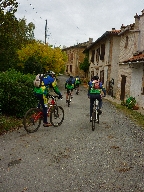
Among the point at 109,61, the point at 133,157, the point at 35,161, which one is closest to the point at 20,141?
the point at 35,161

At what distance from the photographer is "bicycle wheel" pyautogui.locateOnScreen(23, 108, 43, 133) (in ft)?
21.8

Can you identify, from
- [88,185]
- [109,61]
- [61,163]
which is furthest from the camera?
[109,61]

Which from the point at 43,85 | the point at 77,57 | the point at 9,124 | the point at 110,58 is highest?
the point at 77,57

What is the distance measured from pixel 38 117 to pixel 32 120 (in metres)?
0.24

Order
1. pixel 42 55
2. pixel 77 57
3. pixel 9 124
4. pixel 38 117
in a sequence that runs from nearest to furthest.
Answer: pixel 38 117
pixel 9 124
pixel 42 55
pixel 77 57

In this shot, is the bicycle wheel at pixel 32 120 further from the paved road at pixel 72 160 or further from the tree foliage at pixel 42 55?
the tree foliage at pixel 42 55

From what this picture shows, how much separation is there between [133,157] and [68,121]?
3946 millimetres

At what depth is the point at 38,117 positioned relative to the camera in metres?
6.96

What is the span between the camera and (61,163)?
4.75 m

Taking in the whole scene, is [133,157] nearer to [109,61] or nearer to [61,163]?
[61,163]

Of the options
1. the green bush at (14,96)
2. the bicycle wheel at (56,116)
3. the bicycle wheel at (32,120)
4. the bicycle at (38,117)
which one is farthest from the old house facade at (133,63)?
the bicycle wheel at (32,120)

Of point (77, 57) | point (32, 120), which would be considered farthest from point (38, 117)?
point (77, 57)

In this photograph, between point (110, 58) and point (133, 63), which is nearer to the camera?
point (133, 63)

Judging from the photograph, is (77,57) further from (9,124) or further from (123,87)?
(9,124)
